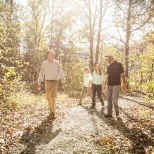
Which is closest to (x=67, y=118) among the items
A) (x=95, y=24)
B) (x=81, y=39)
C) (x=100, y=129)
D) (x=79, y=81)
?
(x=100, y=129)

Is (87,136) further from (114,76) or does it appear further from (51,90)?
(114,76)

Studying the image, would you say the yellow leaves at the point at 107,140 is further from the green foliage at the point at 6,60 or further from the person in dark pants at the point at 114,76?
the green foliage at the point at 6,60

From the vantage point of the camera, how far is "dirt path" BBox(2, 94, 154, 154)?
5387 millimetres

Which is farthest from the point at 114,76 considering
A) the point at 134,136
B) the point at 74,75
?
the point at 74,75

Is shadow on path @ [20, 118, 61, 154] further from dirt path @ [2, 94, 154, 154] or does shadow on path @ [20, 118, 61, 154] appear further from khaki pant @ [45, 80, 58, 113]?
khaki pant @ [45, 80, 58, 113]

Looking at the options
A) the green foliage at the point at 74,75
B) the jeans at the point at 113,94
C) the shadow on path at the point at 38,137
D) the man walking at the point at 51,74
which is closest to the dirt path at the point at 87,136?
the shadow on path at the point at 38,137

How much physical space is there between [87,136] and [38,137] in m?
1.43

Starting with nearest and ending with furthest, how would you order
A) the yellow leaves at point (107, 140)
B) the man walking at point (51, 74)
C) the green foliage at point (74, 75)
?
the yellow leaves at point (107, 140), the man walking at point (51, 74), the green foliage at point (74, 75)

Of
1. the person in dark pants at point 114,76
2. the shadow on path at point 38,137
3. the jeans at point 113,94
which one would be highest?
the person in dark pants at point 114,76

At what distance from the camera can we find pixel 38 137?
6246 millimetres

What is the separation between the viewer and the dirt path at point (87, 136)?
539 cm

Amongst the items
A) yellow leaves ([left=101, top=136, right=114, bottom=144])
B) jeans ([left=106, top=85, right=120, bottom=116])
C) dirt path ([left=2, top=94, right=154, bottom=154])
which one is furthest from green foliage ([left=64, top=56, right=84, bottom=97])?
yellow leaves ([left=101, top=136, right=114, bottom=144])

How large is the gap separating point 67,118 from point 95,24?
18098 millimetres

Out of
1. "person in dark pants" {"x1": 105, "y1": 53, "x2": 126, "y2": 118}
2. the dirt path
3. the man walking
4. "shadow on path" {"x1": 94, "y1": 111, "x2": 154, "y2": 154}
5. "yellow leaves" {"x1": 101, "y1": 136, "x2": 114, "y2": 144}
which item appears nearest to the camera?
the dirt path
